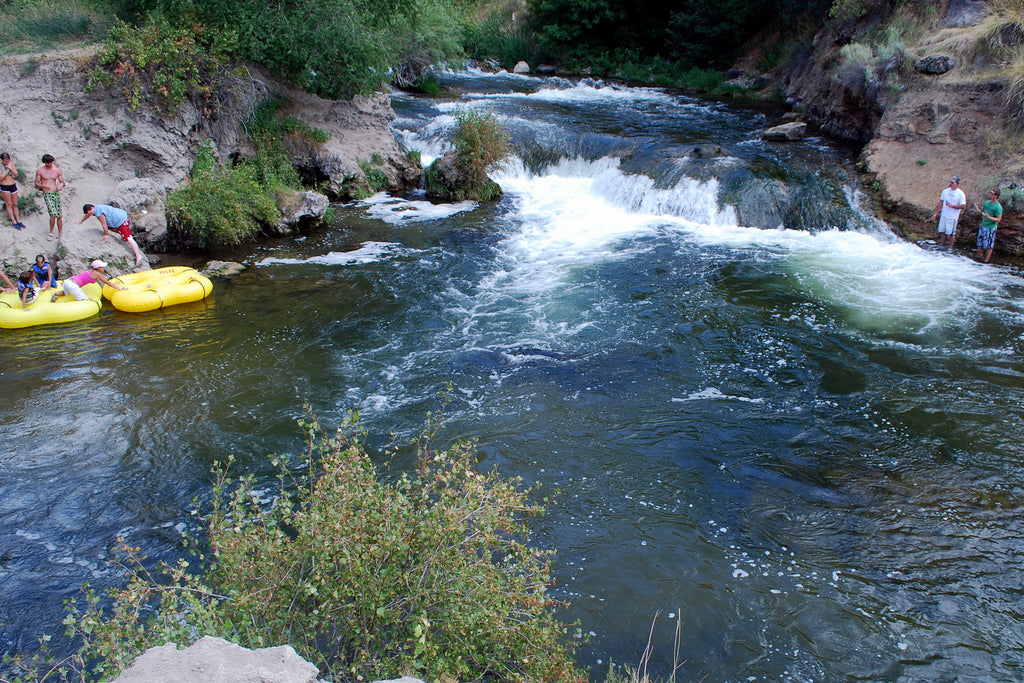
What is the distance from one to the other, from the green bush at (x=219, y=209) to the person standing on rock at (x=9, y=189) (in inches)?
94.0

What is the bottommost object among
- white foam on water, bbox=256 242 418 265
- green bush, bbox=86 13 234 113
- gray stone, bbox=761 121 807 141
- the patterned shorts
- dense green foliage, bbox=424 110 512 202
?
white foam on water, bbox=256 242 418 265

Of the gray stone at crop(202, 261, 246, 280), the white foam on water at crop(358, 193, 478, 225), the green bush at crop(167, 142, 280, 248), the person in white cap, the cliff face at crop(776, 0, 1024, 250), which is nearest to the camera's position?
the person in white cap

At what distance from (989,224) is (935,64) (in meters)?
5.41

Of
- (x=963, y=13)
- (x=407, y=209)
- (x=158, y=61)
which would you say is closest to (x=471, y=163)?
(x=407, y=209)

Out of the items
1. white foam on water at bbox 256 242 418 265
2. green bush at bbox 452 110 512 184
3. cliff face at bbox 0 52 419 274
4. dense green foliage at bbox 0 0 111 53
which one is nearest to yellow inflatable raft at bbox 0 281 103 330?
cliff face at bbox 0 52 419 274

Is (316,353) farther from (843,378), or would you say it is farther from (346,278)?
(843,378)

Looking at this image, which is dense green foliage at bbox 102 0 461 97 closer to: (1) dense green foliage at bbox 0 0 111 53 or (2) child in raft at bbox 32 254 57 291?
(1) dense green foliage at bbox 0 0 111 53

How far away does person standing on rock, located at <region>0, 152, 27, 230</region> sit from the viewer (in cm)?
1153

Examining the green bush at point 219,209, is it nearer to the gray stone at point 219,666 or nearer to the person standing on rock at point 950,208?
the gray stone at point 219,666

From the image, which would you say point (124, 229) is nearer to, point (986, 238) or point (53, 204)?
point (53, 204)

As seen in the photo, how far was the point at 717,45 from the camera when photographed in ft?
92.4

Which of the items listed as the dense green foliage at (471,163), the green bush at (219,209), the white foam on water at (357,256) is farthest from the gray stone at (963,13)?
the green bush at (219,209)

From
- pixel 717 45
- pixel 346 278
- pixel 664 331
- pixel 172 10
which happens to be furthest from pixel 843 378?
pixel 717 45

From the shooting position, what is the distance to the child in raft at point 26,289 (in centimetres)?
1031
